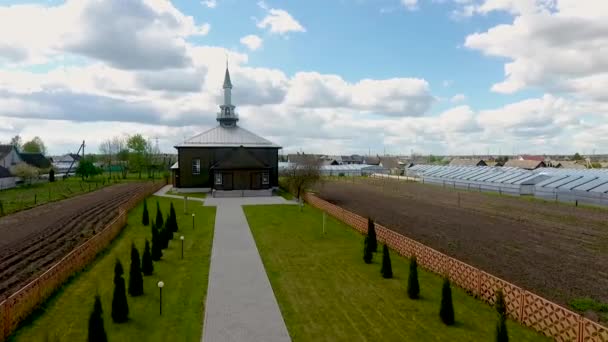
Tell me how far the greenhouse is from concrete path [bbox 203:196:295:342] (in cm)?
3252

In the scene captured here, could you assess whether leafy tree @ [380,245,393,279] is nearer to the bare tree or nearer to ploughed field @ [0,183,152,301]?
ploughed field @ [0,183,152,301]

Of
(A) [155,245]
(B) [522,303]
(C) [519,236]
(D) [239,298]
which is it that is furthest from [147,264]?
(C) [519,236]

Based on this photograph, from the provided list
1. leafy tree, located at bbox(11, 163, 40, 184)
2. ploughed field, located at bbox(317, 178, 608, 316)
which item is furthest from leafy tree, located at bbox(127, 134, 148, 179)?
A: ploughed field, located at bbox(317, 178, 608, 316)

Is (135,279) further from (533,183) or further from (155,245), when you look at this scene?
(533,183)

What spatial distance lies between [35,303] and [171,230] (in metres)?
11.1

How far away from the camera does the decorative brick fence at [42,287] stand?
10523mm

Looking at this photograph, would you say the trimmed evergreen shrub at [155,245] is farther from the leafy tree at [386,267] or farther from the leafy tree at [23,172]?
the leafy tree at [23,172]

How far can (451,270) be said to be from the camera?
49.3 feet

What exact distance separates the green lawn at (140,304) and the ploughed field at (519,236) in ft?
36.6

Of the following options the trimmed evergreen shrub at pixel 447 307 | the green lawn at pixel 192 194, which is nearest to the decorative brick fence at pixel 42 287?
the trimmed evergreen shrub at pixel 447 307

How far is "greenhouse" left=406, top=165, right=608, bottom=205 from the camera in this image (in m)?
38.3

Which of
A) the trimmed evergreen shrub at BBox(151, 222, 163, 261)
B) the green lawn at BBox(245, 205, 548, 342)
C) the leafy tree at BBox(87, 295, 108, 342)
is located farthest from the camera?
the trimmed evergreen shrub at BBox(151, 222, 163, 261)

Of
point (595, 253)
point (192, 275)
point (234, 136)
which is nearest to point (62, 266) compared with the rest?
point (192, 275)

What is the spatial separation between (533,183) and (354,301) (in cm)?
4118
